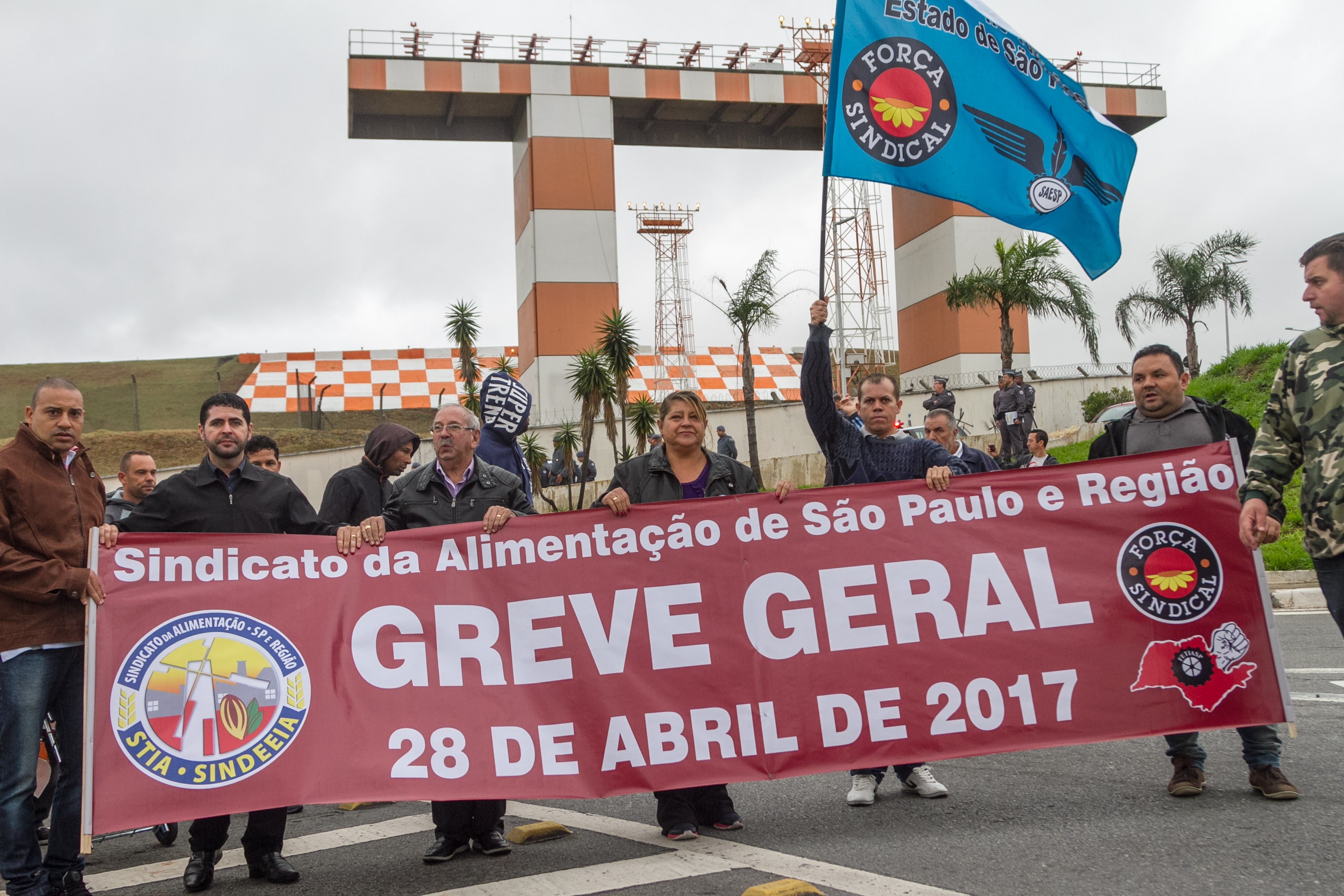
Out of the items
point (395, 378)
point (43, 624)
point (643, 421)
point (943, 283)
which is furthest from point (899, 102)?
point (395, 378)

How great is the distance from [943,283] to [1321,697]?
28774 mm

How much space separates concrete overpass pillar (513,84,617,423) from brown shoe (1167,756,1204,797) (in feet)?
91.3

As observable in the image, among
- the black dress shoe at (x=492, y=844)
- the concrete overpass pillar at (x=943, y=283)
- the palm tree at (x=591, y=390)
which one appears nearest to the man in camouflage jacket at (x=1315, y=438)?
the black dress shoe at (x=492, y=844)

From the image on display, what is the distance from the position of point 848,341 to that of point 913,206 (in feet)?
23.5

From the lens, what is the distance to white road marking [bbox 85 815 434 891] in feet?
14.8

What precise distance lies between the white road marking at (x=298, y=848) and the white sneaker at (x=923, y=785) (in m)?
2.21

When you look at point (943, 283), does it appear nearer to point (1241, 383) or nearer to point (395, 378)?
point (1241, 383)

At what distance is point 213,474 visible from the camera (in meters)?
4.79

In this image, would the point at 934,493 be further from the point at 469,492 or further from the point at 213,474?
the point at 213,474

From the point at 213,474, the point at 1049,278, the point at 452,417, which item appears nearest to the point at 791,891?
the point at 452,417

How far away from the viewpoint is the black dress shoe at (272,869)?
4258mm

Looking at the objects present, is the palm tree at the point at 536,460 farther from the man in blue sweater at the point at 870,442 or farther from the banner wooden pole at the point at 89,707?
the banner wooden pole at the point at 89,707

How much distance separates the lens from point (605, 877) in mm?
3955

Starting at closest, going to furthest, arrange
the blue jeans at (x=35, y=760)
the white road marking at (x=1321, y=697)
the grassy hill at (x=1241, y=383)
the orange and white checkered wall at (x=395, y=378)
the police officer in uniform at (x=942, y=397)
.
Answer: the blue jeans at (x=35, y=760)
the white road marking at (x=1321, y=697)
the police officer in uniform at (x=942, y=397)
the grassy hill at (x=1241, y=383)
the orange and white checkered wall at (x=395, y=378)
